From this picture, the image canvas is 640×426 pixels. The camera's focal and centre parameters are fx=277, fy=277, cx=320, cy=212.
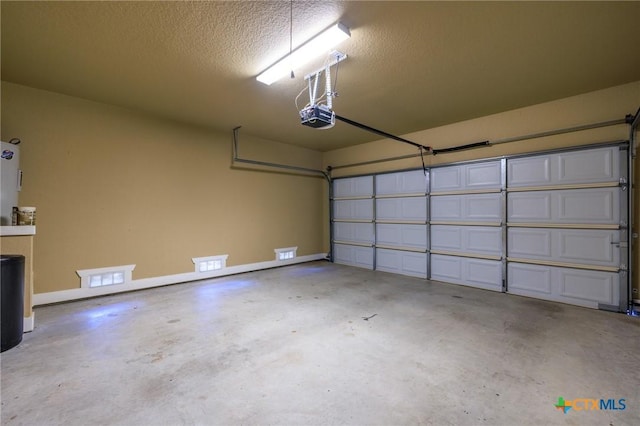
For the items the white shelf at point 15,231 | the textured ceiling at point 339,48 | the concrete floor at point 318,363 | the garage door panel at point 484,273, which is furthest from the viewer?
the garage door panel at point 484,273

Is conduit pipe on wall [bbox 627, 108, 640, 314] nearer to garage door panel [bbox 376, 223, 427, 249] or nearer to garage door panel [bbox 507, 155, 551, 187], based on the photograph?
garage door panel [bbox 507, 155, 551, 187]

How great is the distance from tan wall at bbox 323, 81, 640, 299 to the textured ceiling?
0.19 meters

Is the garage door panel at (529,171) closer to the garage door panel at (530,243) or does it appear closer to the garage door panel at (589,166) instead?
the garage door panel at (589,166)

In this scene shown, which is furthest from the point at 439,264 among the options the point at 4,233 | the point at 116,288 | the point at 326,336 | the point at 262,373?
the point at 4,233

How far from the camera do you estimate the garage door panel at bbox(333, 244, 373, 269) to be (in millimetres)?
6227

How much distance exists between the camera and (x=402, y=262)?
5617mm

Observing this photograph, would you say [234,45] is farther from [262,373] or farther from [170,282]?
[170,282]

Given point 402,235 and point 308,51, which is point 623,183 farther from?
point 308,51

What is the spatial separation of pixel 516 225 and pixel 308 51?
3.90 metres

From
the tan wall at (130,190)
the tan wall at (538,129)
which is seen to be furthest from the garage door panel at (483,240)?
the tan wall at (130,190)

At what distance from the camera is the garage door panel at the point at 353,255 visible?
623 cm

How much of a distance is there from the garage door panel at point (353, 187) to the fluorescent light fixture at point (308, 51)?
3515 millimetres

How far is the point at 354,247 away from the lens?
21.4ft

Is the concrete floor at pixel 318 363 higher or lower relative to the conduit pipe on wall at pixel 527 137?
lower
